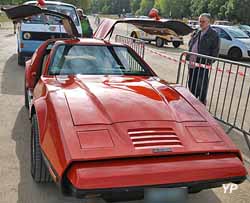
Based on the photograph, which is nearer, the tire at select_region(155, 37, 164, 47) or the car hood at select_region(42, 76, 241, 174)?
the car hood at select_region(42, 76, 241, 174)

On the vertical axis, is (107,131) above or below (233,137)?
above

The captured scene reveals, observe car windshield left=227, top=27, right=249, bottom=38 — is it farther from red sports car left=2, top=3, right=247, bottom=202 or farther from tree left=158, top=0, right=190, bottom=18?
tree left=158, top=0, right=190, bottom=18

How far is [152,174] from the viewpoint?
253 cm

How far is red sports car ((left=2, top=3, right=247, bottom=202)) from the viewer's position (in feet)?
8.24

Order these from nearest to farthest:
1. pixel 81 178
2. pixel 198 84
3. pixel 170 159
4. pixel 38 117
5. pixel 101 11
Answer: pixel 81 178
pixel 170 159
pixel 38 117
pixel 198 84
pixel 101 11

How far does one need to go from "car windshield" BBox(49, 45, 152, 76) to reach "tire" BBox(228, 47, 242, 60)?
13799mm

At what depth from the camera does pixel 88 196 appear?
2.46 meters

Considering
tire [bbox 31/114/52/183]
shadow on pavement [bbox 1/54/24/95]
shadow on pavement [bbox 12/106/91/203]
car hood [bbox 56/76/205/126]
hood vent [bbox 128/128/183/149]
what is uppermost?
car hood [bbox 56/76/205/126]

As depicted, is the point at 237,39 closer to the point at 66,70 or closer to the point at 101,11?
the point at 66,70

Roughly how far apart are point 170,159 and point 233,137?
3180mm

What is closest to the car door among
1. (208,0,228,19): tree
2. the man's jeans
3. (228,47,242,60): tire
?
(228,47,242,60): tire

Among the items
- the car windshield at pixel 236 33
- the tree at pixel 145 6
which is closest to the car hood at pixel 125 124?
the car windshield at pixel 236 33

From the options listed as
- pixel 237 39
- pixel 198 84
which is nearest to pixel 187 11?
pixel 237 39

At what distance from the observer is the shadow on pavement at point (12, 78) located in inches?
307
